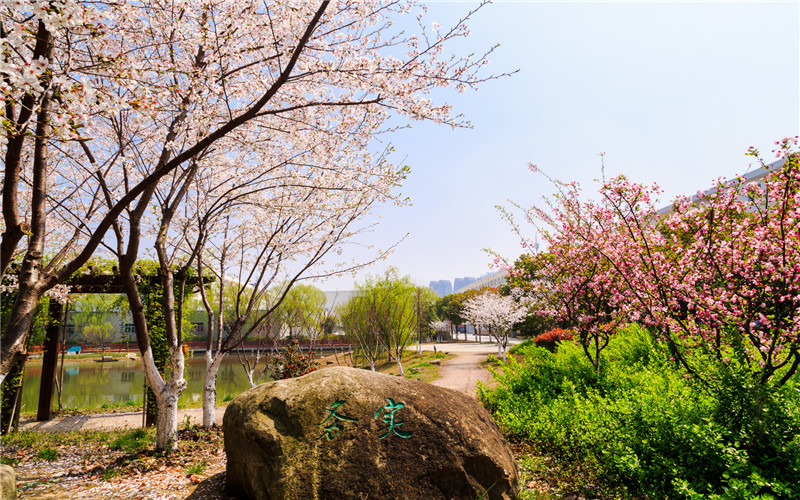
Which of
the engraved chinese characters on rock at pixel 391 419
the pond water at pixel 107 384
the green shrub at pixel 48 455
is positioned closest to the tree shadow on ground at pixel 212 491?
the engraved chinese characters on rock at pixel 391 419

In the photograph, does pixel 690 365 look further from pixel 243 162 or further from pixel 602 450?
pixel 243 162

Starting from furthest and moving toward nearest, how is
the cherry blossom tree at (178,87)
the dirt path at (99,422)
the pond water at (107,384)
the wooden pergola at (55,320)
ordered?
1. the pond water at (107,384)
2. the wooden pergola at (55,320)
3. the dirt path at (99,422)
4. the cherry blossom tree at (178,87)

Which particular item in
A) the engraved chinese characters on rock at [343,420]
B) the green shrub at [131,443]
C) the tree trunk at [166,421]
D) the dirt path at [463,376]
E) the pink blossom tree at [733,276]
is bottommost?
the dirt path at [463,376]

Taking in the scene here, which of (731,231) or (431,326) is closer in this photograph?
(731,231)

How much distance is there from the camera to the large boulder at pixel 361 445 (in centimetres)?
336

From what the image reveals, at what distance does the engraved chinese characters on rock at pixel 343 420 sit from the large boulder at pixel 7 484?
8.26 feet

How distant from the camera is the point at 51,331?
29.2ft

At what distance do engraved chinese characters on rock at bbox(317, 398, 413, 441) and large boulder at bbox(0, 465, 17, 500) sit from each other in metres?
2.52

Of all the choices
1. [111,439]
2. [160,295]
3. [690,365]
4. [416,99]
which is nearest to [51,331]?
[160,295]

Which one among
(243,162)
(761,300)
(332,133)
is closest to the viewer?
(761,300)

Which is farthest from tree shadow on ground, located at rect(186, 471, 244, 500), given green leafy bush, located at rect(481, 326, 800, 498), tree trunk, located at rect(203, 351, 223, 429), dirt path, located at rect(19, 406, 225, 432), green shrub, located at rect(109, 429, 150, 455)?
dirt path, located at rect(19, 406, 225, 432)

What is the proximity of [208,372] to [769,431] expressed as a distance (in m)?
7.41

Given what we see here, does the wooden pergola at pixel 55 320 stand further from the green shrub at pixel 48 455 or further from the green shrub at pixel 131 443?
the green shrub at pixel 48 455

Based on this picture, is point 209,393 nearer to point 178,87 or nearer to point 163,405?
point 163,405
